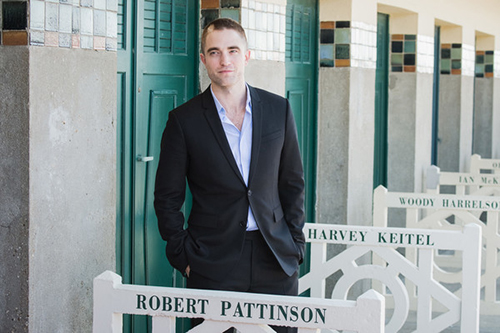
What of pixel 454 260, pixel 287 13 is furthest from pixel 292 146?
pixel 454 260

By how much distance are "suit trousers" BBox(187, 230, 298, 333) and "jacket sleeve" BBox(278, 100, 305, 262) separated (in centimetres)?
18

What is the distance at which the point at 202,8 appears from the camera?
531cm

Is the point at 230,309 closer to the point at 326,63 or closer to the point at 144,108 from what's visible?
the point at 144,108

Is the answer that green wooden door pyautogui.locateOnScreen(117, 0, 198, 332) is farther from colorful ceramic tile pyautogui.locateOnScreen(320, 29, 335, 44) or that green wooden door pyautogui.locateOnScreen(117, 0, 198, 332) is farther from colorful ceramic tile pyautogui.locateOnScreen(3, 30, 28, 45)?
colorful ceramic tile pyautogui.locateOnScreen(320, 29, 335, 44)

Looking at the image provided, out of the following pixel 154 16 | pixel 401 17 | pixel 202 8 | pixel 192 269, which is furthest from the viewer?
pixel 401 17

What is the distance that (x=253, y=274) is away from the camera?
349 cm

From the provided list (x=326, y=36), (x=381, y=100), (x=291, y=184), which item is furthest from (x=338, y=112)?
(x=291, y=184)

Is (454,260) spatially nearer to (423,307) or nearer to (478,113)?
(423,307)

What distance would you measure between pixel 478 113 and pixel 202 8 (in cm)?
878

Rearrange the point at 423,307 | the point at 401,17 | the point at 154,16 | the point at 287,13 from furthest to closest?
1. the point at 401,17
2. the point at 287,13
3. the point at 154,16
4. the point at 423,307

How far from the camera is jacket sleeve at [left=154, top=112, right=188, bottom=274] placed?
3488 millimetres

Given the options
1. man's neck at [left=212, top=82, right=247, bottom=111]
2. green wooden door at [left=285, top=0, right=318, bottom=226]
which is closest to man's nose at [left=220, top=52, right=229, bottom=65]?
man's neck at [left=212, top=82, right=247, bottom=111]

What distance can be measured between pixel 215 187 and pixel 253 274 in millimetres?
355

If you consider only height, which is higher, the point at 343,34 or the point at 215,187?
the point at 343,34
